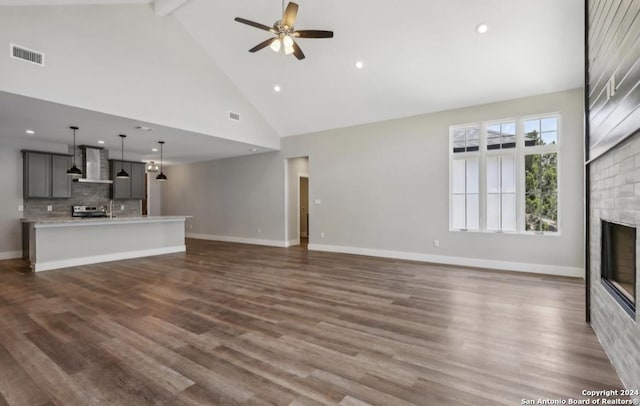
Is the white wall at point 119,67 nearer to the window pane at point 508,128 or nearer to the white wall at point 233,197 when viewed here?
the white wall at point 233,197

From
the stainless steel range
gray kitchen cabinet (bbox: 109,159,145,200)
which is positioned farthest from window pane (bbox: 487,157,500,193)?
the stainless steel range

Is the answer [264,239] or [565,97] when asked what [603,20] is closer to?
[565,97]

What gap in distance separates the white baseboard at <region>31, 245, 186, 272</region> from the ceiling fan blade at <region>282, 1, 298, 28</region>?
5.79 meters

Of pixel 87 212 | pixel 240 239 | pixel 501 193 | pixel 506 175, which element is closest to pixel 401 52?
pixel 506 175

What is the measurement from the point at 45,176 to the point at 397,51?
8.14 metres

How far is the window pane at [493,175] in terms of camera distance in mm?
5438

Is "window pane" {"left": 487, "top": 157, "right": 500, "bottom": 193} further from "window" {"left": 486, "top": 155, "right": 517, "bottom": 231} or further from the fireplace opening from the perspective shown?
the fireplace opening

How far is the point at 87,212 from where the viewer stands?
756 cm

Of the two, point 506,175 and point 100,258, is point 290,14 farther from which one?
point 100,258

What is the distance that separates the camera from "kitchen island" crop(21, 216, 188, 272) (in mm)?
5404

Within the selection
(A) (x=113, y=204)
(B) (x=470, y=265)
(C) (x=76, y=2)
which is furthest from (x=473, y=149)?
(A) (x=113, y=204)

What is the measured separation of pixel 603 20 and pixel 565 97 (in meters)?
2.99

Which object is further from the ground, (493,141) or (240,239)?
(493,141)

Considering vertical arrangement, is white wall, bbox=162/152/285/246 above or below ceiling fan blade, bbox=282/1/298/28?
below
